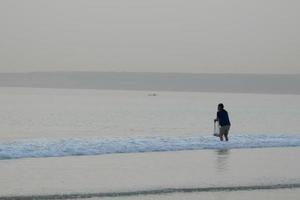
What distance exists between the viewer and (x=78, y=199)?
12.6 m

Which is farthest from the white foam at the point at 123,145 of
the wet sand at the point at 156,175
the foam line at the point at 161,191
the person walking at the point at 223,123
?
the foam line at the point at 161,191

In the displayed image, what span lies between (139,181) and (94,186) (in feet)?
3.93

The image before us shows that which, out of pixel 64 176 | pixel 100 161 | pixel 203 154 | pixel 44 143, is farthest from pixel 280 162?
pixel 44 143

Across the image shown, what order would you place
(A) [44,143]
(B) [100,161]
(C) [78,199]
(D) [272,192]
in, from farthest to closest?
(A) [44,143], (B) [100,161], (D) [272,192], (C) [78,199]

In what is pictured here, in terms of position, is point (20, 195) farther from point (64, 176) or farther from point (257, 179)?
point (257, 179)

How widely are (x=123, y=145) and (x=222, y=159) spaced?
380 cm

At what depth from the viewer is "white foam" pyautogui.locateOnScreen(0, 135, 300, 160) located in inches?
782

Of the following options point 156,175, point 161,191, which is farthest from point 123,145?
point 161,191

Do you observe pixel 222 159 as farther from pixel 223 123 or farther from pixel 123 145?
pixel 223 123

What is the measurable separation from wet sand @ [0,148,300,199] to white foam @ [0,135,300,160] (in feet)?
2.68

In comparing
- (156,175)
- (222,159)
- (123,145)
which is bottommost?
(156,175)

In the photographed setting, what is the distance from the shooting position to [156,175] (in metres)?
15.9

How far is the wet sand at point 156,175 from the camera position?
13.5 m

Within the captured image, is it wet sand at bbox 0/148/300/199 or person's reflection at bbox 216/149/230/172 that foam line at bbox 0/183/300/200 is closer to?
wet sand at bbox 0/148/300/199
